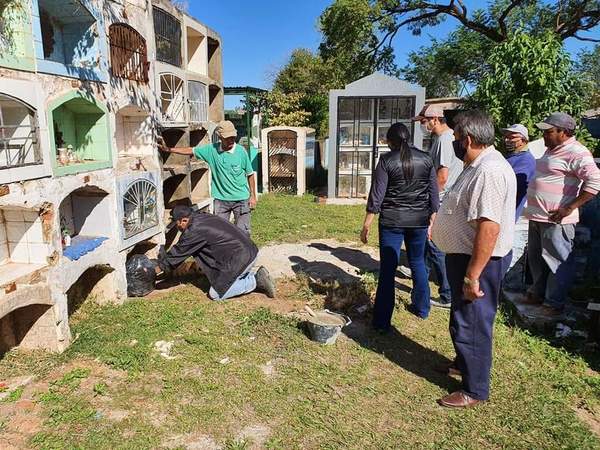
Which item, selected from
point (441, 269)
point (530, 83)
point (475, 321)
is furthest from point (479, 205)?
point (530, 83)

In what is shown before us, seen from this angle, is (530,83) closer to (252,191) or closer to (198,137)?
(252,191)

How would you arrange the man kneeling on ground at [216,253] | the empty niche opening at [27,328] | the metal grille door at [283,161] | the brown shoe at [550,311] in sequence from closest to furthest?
the empty niche opening at [27,328] → the brown shoe at [550,311] → the man kneeling on ground at [216,253] → the metal grille door at [283,161]

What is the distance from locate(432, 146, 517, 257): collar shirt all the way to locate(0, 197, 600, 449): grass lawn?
3.63 feet

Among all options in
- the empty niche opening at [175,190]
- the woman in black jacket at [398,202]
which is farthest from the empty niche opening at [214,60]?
the woman in black jacket at [398,202]

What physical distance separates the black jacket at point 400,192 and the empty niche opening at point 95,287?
9.63 feet

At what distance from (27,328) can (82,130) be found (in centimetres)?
210

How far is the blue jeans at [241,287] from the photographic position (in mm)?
4828

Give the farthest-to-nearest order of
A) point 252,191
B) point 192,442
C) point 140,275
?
1. point 252,191
2. point 140,275
3. point 192,442

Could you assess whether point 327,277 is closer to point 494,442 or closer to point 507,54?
point 494,442

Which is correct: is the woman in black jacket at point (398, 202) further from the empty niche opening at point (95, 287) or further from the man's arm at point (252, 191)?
the empty niche opening at point (95, 287)

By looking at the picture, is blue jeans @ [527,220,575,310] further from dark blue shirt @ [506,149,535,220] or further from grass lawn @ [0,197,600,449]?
grass lawn @ [0,197,600,449]

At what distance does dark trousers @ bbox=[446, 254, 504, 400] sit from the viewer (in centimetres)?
276

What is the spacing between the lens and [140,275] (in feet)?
16.5

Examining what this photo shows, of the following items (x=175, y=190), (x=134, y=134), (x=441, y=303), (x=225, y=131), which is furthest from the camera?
(x=175, y=190)
